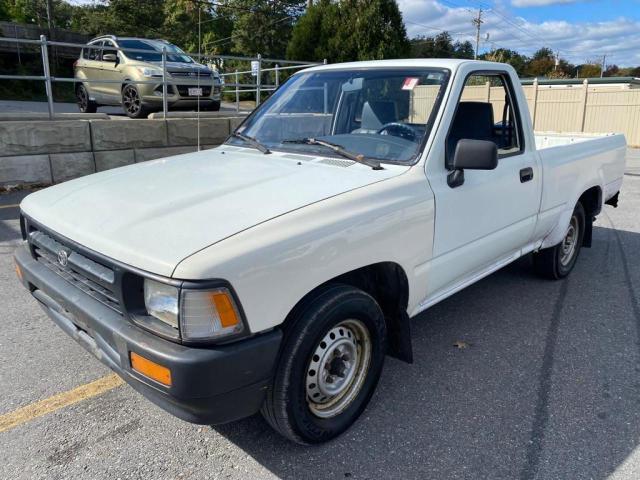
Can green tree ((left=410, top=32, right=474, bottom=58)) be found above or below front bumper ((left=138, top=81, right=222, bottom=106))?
above

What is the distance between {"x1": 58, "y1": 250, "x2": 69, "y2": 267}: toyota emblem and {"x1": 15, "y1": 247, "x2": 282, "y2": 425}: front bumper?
0.22m

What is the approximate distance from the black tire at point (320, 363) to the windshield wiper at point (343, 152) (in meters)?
0.78

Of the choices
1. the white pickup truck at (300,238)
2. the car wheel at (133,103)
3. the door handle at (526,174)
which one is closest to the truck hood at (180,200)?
the white pickup truck at (300,238)

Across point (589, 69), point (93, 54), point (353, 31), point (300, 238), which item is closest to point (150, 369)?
point (300, 238)

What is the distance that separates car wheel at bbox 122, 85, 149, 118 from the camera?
10.3 metres

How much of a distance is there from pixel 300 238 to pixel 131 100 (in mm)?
9444

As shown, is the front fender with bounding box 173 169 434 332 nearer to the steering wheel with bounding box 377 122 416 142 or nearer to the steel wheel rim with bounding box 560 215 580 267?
the steering wheel with bounding box 377 122 416 142

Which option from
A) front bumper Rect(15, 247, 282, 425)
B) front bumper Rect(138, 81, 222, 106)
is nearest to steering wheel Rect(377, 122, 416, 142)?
front bumper Rect(15, 247, 282, 425)

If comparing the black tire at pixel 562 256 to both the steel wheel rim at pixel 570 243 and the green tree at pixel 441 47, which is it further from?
the green tree at pixel 441 47

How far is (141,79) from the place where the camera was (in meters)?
10.5

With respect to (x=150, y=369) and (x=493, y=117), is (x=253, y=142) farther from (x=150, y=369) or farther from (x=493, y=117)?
(x=150, y=369)

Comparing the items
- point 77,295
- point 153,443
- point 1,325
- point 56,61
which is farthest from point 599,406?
point 56,61

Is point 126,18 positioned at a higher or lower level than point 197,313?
higher

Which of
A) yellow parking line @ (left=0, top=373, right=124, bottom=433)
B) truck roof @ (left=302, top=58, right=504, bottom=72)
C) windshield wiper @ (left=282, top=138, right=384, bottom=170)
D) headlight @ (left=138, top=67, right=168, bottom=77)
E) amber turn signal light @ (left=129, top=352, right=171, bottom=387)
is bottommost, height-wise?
yellow parking line @ (left=0, top=373, right=124, bottom=433)
